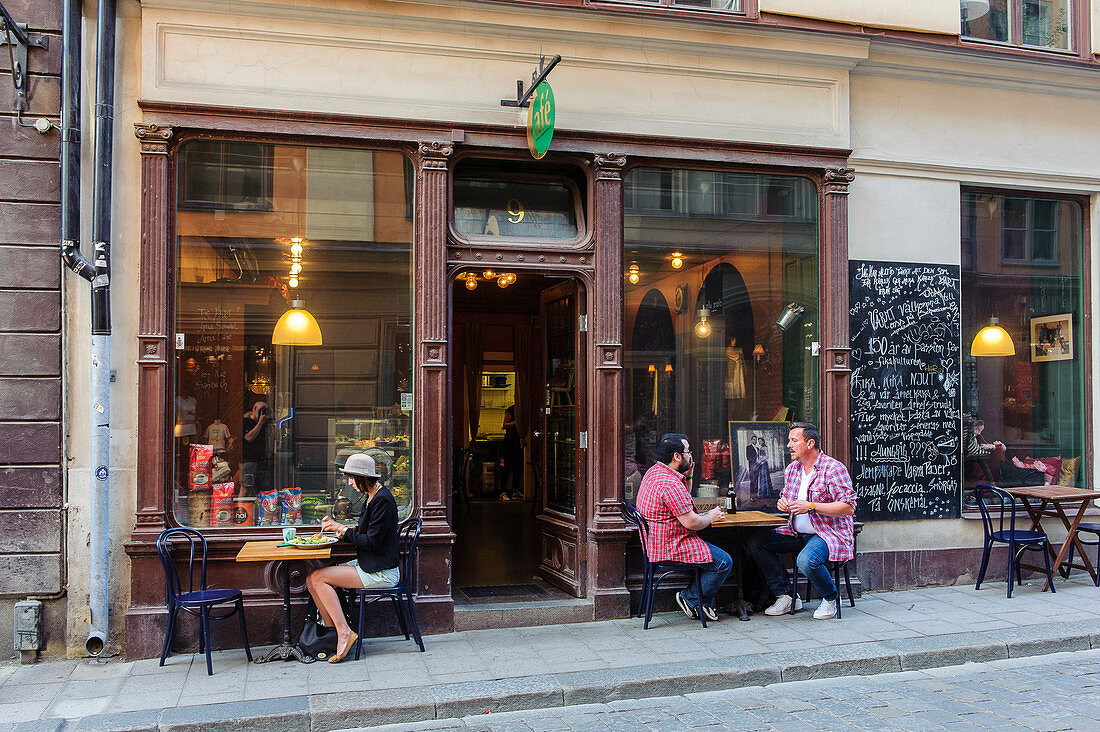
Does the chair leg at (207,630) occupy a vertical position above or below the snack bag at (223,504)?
below

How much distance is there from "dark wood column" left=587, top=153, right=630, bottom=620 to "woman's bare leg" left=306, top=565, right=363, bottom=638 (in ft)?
7.49

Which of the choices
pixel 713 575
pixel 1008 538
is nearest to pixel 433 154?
pixel 713 575

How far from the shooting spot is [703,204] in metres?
8.73

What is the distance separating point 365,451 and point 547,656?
2389mm

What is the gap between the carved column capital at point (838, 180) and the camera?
345 inches

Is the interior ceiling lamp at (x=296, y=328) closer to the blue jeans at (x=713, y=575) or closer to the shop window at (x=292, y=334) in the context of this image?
the shop window at (x=292, y=334)

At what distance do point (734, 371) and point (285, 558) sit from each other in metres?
4.70

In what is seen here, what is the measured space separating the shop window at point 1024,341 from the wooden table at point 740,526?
107 inches

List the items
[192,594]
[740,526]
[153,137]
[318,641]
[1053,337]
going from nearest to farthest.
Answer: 1. [192,594]
2. [318,641]
3. [153,137]
4. [740,526]
5. [1053,337]

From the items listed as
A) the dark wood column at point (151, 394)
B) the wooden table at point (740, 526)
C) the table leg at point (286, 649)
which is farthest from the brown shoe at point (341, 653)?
the wooden table at point (740, 526)

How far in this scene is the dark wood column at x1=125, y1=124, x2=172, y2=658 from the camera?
23.0 feet

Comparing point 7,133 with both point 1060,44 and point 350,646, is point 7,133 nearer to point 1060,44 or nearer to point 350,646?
point 350,646

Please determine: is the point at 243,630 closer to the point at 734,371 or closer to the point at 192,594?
the point at 192,594

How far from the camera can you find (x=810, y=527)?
8.00 meters
